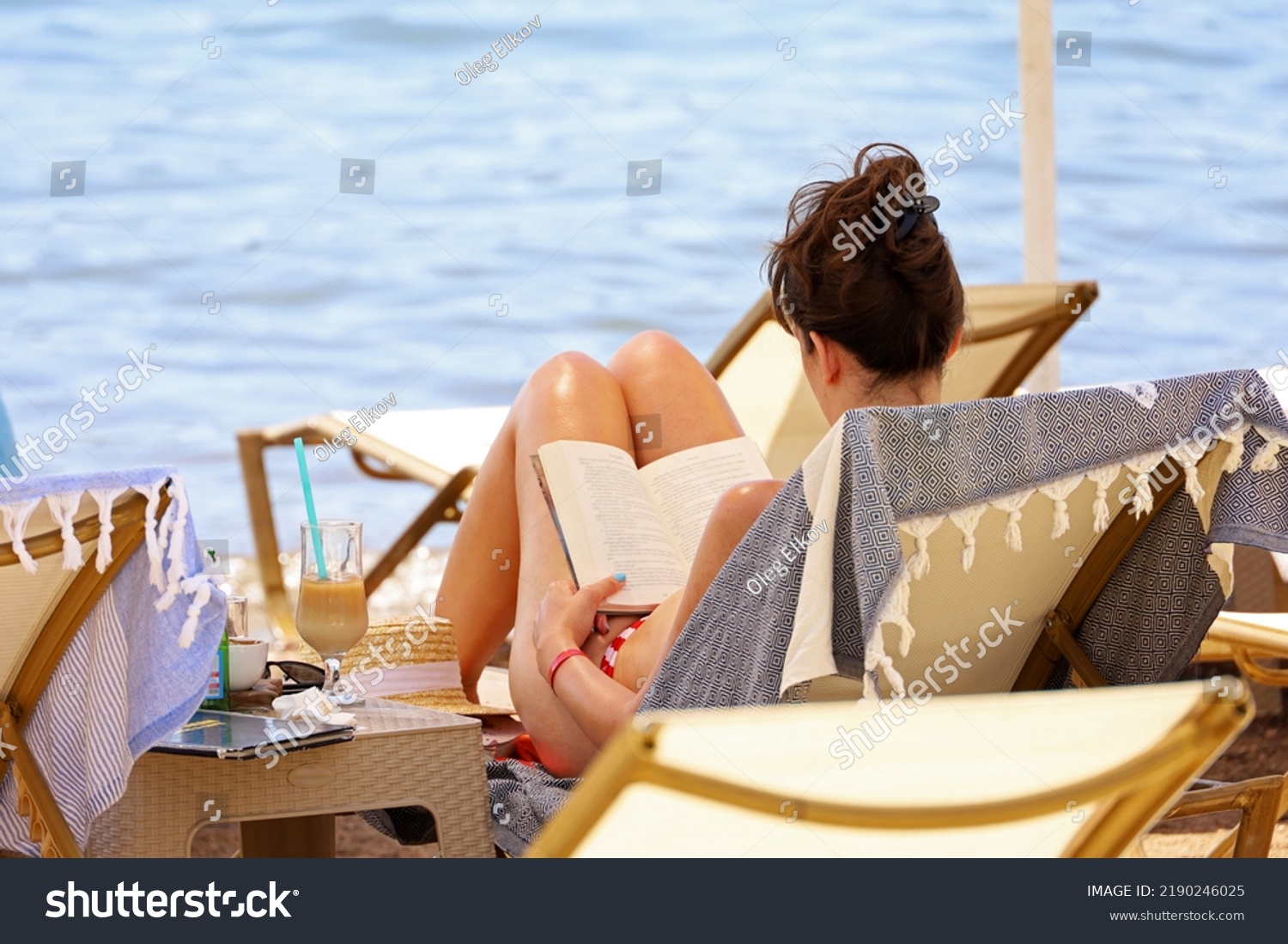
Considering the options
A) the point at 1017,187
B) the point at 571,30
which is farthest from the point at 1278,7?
the point at 571,30

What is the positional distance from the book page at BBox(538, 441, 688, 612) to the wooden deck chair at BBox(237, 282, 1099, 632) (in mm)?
1007

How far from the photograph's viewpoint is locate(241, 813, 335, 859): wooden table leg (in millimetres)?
1671

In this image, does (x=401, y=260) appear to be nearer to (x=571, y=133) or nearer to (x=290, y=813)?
(x=571, y=133)

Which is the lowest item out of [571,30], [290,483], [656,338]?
[290,483]

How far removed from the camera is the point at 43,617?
137 cm

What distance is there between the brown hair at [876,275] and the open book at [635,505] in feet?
1.12

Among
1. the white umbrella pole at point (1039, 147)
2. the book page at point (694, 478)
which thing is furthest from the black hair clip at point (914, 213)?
the white umbrella pole at point (1039, 147)

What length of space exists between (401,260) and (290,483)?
89.2 inches

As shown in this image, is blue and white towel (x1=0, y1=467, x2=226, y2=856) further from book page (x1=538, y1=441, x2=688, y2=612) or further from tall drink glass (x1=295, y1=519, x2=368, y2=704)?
book page (x1=538, y1=441, x2=688, y2=612)

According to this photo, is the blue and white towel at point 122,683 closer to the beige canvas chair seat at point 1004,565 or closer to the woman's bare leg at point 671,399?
the beige canvas chair seat at point 1004,565

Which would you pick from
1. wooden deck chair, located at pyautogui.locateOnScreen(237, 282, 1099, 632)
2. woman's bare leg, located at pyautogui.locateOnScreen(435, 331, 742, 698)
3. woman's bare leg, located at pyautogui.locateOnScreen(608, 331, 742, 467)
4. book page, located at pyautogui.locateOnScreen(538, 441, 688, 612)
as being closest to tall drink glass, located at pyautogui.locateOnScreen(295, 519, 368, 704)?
A: book page, located at pyautogui.locateOnScreen(538, 441, 688, 612)

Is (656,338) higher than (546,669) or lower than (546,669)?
higher

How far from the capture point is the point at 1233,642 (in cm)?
226

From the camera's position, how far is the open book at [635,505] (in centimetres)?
206
